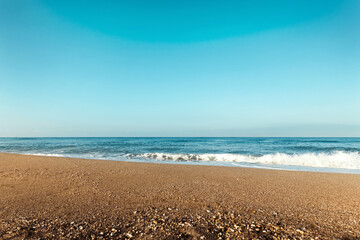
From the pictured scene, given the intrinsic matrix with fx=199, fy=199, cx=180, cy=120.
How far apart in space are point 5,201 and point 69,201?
1.57 meters

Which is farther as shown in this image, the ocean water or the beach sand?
the ocean water

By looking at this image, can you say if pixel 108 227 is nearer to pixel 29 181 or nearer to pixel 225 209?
pixel 225 209

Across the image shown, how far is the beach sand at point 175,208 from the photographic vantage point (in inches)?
141

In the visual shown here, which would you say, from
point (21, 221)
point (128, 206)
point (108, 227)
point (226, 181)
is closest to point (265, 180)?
point (226, 181)

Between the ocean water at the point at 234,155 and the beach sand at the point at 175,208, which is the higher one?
the beach sand at the point at 175,208

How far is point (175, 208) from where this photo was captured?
4754 millimetres

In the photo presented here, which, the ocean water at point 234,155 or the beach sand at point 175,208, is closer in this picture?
the beach sand at point 175,208

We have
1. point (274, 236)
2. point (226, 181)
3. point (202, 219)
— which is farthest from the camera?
point (226, 181)

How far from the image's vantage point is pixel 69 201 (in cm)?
520

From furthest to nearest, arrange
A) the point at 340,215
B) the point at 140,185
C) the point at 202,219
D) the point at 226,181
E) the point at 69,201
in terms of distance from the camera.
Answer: the point at 226,181 → the point at 140,185 → the point at 69,201 → the point at 340,215 → the point at 202,219

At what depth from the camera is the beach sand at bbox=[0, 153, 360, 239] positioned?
11.8ft

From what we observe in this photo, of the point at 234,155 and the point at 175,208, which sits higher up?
the point at 175,208

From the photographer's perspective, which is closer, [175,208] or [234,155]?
[175,208]

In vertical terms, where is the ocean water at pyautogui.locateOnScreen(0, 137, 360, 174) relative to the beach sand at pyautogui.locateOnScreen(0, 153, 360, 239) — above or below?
below
